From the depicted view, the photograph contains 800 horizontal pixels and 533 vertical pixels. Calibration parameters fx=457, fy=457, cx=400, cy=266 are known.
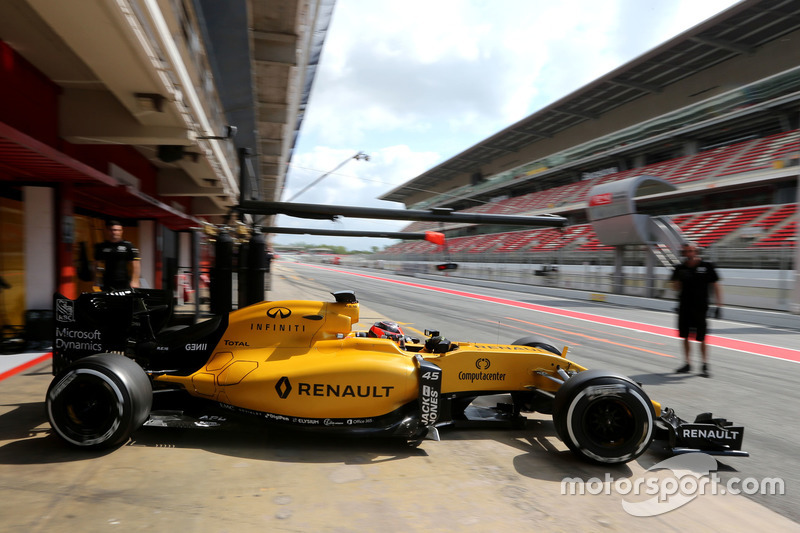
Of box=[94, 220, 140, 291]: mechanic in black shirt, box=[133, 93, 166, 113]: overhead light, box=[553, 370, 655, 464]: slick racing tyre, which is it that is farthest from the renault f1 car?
box=[133, 93, 166, 113]: overhead light

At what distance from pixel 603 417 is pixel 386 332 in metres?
2.33

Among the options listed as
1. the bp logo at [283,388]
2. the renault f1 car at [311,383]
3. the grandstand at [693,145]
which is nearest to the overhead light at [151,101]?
Result: the renault f1 car at [311,383]

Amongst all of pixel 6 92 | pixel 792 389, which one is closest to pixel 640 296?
pixel 792 389

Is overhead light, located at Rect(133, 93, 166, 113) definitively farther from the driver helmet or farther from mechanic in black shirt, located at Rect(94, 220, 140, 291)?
the driver helmet

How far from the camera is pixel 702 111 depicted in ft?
89.5

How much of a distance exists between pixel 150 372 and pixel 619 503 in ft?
11.3

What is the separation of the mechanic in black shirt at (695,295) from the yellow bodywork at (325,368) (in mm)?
3290

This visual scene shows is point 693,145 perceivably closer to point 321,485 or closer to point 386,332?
point 386,332

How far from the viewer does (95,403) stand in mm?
3096

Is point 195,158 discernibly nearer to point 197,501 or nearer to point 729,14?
point 197,501

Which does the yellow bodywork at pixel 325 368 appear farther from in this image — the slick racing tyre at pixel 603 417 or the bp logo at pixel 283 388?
the slick racing tyre at pixel 603 417

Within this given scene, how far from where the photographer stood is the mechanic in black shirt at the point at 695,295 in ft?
19.5

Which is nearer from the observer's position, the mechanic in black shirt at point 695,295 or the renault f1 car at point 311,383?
the renault f1 car at point 311,383

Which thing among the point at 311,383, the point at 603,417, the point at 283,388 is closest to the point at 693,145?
the point at 603,417
